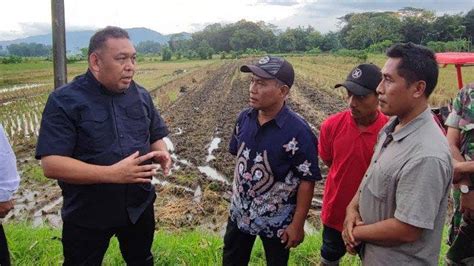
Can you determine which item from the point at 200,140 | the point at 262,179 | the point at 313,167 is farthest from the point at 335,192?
the point at 200,140

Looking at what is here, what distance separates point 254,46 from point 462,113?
78624mm

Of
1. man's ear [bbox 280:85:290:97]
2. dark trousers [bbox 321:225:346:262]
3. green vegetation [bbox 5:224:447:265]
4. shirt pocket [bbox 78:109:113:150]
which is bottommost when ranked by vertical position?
green vegetation [bbox 5:224:447:265]

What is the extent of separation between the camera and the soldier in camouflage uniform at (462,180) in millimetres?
2254

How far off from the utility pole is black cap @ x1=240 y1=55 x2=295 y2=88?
1.48m

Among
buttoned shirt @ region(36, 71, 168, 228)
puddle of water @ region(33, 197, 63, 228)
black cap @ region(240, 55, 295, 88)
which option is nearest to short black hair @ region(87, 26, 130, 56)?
buttoned shirt @ region(36, 71, 168, 228)

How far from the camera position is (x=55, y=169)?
6.98 feet

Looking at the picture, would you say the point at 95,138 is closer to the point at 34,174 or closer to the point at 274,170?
the point at 274,170

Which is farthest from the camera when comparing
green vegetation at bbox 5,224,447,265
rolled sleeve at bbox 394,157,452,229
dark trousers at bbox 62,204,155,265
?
green vegetation at bbox 5,224,447,265

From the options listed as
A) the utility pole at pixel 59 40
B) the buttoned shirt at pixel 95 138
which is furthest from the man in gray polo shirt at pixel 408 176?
the utility pole at pixel 59 40

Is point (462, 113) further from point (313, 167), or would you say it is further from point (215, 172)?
point (215, 172)

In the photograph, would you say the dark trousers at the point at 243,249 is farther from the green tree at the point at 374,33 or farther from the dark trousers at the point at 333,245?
the green tree at the point at 374,33

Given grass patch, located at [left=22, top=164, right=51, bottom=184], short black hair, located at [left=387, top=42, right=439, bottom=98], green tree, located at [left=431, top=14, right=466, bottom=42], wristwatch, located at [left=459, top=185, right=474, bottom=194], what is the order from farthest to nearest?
green tree, located at [left=431, top=14, right=466, bottom=42] → grass patch, located at [left=22, top=164, right=51, bottom=184] → wristwatch, located at [left=459, top=185, right=474, bottom=194] → short black hair, located at [left=387, top=42, right=439, bottom=98]

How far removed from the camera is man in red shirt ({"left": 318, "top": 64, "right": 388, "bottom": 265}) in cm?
256

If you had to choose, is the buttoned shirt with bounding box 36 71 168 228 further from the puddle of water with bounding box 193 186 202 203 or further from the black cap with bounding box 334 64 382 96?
the puddle of water with bounding box 193 186 202 203
